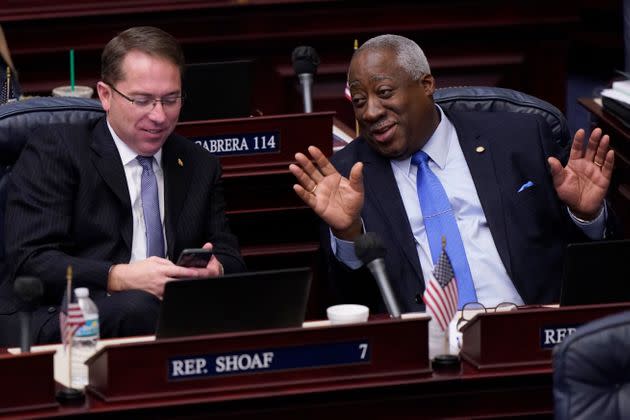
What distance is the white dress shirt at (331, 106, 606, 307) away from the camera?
3.64m

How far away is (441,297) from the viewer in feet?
9.29

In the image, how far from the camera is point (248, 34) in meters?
6.25

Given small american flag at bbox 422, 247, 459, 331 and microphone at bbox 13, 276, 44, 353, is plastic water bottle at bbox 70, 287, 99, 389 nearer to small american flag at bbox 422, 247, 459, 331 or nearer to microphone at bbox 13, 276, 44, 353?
microphone at bbox 13, 276, 44, 353

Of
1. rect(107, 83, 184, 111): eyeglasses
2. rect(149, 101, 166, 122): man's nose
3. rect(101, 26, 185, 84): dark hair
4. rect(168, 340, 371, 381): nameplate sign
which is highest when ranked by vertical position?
rect(101, 26, 185, 84): dark hair

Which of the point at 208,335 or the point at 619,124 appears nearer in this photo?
the point at 208,335

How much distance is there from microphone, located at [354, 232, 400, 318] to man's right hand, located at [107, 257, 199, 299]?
0.61 metres

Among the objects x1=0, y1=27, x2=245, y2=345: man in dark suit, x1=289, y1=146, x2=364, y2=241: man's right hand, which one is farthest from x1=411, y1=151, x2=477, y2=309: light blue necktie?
x1=0, y1=27, x2=245, y2=345: man in dark suit

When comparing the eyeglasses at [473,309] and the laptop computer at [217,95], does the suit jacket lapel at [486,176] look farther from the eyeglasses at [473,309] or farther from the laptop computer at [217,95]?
the laptop computer at [217,95]

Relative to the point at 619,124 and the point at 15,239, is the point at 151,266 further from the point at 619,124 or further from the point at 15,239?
the point at 619,124

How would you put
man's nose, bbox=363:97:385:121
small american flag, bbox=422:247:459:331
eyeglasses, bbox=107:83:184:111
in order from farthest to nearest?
man's nose, bbox=363:97:385:121
eyeglasses, bbox=107:83:184:111
small american flag, bbox=422:247:459:331

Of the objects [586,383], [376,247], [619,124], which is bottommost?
[586,383]

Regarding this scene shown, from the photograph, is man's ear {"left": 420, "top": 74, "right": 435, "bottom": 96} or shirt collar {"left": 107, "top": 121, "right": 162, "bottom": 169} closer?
shirt collar {"left": 107, "top": 121, "right": 162, "bottom": 169}

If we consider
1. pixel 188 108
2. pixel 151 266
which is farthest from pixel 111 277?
pixel 188 108

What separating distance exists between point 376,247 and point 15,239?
1.13 meters
